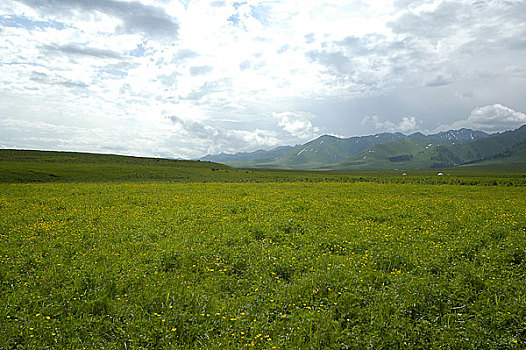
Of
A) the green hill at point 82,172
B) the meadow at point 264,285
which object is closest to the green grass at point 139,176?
the green hill at point 82,172

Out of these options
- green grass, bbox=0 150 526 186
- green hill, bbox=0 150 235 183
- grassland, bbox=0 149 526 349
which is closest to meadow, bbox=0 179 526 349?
grassland, bbox=0 149 526 349

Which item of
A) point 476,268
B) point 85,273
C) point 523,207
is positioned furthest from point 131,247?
point 523,207

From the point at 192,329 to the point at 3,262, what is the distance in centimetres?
841

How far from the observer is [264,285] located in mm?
9156

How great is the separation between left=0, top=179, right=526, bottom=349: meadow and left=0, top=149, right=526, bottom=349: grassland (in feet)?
0.13

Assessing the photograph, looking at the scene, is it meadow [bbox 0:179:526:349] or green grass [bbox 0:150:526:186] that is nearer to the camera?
meadow [bbox 0:179:526:349]

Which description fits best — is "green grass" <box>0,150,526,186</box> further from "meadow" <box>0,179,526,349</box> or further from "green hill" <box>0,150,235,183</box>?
"meadow" <box>0,179,526,349</box>

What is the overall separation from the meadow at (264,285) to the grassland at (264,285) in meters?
0.04

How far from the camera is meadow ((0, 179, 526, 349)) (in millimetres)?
6719

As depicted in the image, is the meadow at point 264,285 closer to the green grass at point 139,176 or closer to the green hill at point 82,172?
the green grass at point 139,176

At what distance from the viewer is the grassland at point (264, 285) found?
673 centimetres

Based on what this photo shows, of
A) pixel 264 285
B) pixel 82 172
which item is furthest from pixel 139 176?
pixel 264 285

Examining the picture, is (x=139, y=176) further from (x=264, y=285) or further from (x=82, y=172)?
(x=264, y=285)

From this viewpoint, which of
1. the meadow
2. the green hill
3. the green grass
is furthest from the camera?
the green hill
